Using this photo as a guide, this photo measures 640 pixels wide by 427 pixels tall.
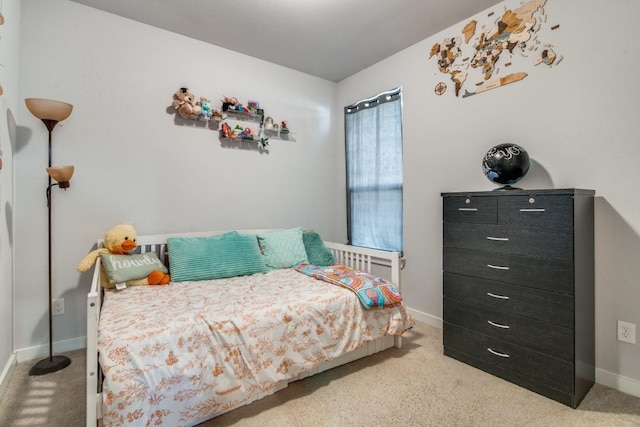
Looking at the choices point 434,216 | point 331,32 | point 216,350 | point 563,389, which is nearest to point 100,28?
point 331,32

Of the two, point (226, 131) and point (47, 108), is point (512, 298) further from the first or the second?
point (47, 108)

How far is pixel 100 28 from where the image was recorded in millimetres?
2285

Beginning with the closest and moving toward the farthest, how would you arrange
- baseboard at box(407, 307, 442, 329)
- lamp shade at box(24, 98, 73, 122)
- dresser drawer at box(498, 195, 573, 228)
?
dresser drawer at box(498, 195, 573, 228)
lamp shade at box(24, 98, 73, 122)
baseboard at box(407, 307, 442, 329)

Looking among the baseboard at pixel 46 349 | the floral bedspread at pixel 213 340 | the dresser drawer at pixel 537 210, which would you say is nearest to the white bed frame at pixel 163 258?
the floral bedspread at pixel 213 340

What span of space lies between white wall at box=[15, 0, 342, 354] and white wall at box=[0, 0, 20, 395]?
0.10m

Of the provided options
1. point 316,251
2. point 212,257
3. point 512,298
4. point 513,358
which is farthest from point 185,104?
point 513,358

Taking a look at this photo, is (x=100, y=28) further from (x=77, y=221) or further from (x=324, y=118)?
(x=324, y=118)

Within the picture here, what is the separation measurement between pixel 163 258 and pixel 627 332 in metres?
3.03

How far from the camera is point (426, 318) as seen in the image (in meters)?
2.75

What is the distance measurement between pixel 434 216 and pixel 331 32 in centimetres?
176

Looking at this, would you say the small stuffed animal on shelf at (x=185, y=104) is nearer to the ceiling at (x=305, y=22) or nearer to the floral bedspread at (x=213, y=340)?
the ceiling at (x=305, y=22)

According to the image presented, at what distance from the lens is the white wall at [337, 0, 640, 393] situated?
171 cm

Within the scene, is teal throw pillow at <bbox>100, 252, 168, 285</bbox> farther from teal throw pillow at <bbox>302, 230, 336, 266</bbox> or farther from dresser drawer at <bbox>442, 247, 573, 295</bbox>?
dresser drawer at <bbox>442, 247, 573, 295</bbox>

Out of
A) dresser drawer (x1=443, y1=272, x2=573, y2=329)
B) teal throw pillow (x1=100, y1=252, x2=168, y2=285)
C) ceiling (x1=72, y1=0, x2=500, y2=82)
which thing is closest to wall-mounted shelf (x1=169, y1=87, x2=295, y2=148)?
ceiling (x1=72, y1=0, x2=500, y2=82)
